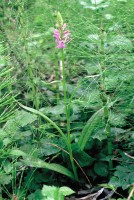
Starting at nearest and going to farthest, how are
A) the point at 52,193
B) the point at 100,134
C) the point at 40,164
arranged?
the point at 52,193
the point at 40,164
the point at 100,134

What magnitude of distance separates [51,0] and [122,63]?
2.75 feet

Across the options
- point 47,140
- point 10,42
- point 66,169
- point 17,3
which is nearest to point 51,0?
point 10,42

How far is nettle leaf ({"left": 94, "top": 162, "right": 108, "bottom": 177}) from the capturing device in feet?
5.39

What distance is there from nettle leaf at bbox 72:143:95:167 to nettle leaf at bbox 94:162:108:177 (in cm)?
4

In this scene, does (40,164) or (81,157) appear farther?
(81,157)

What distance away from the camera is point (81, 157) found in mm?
1671

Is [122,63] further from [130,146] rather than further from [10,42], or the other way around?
[10,42]

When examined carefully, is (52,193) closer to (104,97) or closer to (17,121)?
(17,121)

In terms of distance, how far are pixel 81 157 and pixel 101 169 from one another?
12 cm

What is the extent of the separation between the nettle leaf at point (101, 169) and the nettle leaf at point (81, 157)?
1.4 inches

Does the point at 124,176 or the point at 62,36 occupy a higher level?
the point at 62,36

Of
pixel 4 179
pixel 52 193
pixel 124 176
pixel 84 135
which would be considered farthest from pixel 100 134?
pixel 4 179

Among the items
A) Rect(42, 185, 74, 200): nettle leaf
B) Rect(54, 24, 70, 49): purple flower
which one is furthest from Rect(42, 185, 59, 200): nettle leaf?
Rect(54, 24, 70, 49): purple flower

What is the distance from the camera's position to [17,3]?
63.7 inches
